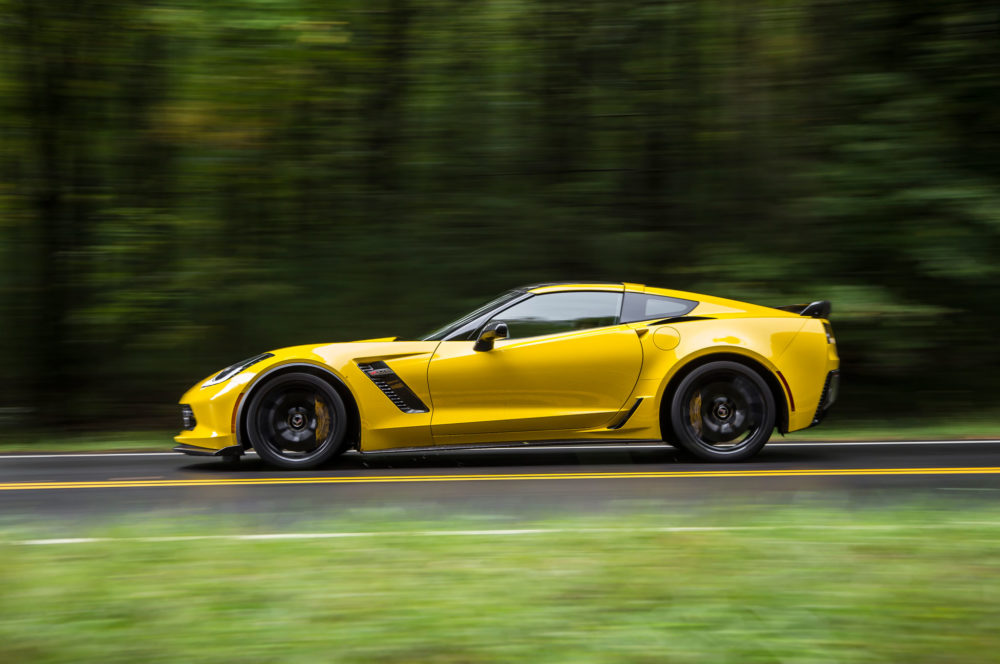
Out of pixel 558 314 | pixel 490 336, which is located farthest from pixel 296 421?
pixel 558 314

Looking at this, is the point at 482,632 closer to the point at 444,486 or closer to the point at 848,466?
the point at 444,486

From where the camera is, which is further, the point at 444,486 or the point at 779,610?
the point at 444,486

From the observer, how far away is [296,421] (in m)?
7.27

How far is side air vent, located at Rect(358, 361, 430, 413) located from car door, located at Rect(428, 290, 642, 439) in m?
0.13

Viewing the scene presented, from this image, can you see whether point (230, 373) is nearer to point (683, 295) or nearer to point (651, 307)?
point (651, 307)

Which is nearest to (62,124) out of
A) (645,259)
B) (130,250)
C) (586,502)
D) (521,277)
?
(130,250)

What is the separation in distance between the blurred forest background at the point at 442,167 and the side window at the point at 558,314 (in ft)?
12.3

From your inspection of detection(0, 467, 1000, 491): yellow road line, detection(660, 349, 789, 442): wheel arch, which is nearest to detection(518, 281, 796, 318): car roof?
detection(660, 349, 789, 442): wheel arch

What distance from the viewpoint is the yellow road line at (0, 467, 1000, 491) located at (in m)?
6.66

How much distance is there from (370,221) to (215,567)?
779 centimetres

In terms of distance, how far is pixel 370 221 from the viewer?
11.4 metres

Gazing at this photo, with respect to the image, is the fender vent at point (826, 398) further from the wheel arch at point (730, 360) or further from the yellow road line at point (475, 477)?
the yellow road line at point (475, 477)

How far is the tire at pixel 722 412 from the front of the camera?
7.23 metres

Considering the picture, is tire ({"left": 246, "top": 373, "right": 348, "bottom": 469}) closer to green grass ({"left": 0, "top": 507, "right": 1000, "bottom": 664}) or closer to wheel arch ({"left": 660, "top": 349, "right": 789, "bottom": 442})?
wheel arch ({"left": 660, "top": 349, "right": 789, "bottom": 442})
